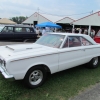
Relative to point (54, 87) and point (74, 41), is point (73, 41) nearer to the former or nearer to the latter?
point (74, 41)

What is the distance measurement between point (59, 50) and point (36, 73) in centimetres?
101

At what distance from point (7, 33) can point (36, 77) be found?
24.3ft

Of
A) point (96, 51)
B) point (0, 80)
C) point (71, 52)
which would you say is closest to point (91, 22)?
point (96, 51)

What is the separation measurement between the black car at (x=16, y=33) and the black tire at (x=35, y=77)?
23.9 ft

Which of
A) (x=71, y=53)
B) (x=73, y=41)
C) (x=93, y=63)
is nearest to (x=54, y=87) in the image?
(x=71, y=53)

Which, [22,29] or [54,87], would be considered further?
[22,29]

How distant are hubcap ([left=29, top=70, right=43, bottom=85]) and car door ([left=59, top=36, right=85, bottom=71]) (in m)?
0.73

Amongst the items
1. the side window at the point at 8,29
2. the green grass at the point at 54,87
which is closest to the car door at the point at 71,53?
the green grass at the point at 54,87

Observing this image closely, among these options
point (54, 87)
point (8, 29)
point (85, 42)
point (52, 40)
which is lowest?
point (54, 87)

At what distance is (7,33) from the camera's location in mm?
10141

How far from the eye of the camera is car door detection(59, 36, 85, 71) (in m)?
4.13

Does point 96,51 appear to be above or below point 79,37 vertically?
below

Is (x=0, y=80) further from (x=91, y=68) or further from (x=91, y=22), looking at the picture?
(x=91, y=22)

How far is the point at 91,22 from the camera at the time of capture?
21.0 metres
